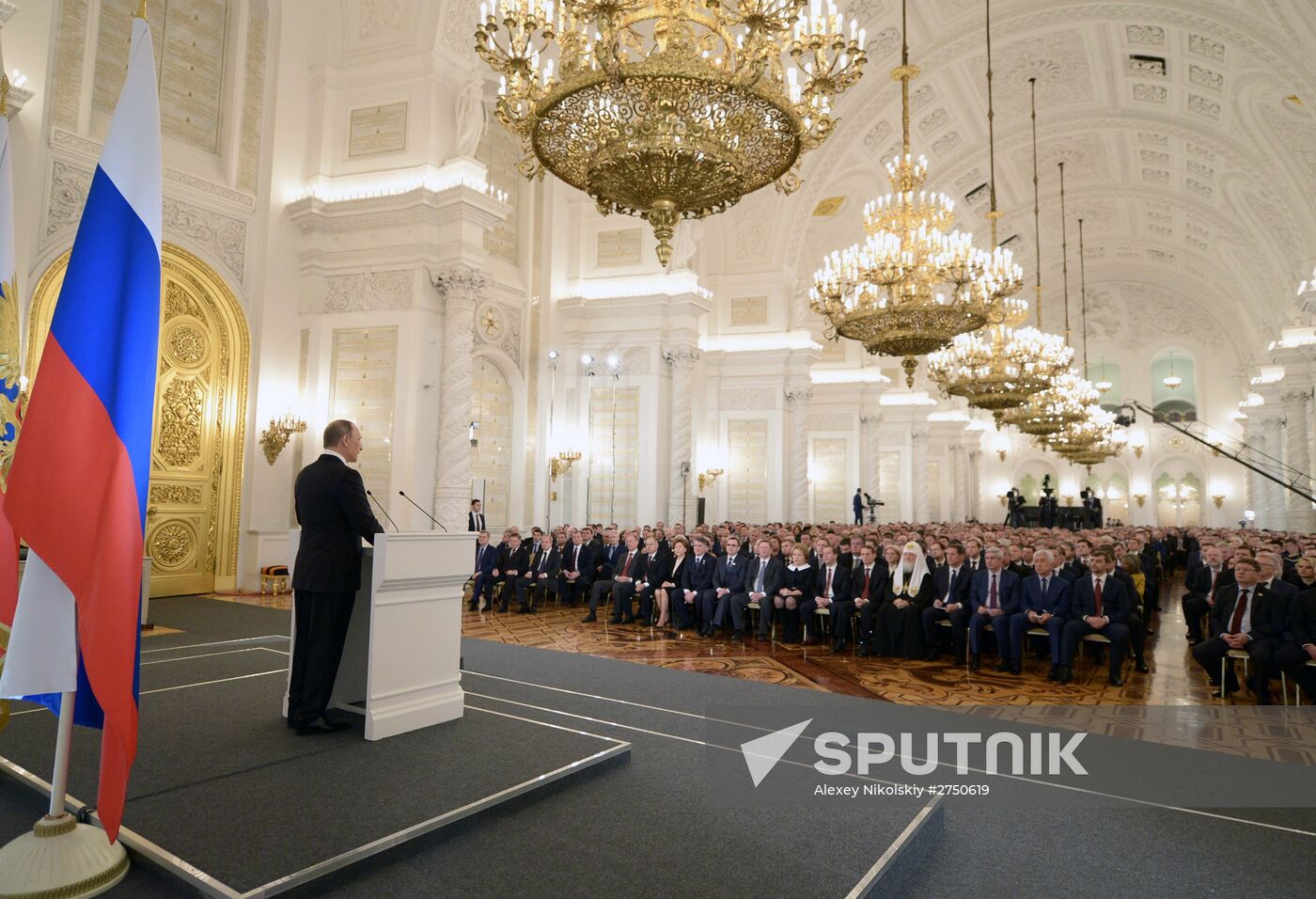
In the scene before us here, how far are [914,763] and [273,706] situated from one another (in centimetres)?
342

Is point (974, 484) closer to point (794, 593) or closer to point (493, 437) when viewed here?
point (493, 437)

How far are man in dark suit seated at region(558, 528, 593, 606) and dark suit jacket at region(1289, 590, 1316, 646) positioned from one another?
742cm

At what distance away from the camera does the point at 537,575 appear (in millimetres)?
10148

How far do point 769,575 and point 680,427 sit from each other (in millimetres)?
6951

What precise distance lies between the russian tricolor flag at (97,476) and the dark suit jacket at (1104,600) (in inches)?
267

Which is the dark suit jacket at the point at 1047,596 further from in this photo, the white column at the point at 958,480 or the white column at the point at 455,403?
the white column at the point at 958,480

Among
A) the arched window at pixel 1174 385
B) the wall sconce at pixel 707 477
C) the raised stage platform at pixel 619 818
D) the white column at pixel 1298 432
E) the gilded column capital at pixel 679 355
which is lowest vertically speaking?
the raised stage platform at pixel 619 818

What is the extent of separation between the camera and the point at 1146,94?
16.4 meters

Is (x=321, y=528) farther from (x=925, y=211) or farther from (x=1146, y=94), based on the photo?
(x=1146, y=94)

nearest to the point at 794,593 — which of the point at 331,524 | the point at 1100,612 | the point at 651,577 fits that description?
the point at 651,577

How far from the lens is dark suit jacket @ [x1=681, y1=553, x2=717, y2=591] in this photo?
8.66m

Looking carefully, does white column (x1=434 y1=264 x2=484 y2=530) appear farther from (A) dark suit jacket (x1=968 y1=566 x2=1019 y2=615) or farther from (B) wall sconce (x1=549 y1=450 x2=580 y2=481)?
(A) dark suit jacket (x1=968 y1=566 x2=1019 y2=615)

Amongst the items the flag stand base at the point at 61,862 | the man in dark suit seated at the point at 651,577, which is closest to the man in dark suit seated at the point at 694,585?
the man in dark suit seated at the point at 651,577

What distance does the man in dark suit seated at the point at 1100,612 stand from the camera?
247 inches
